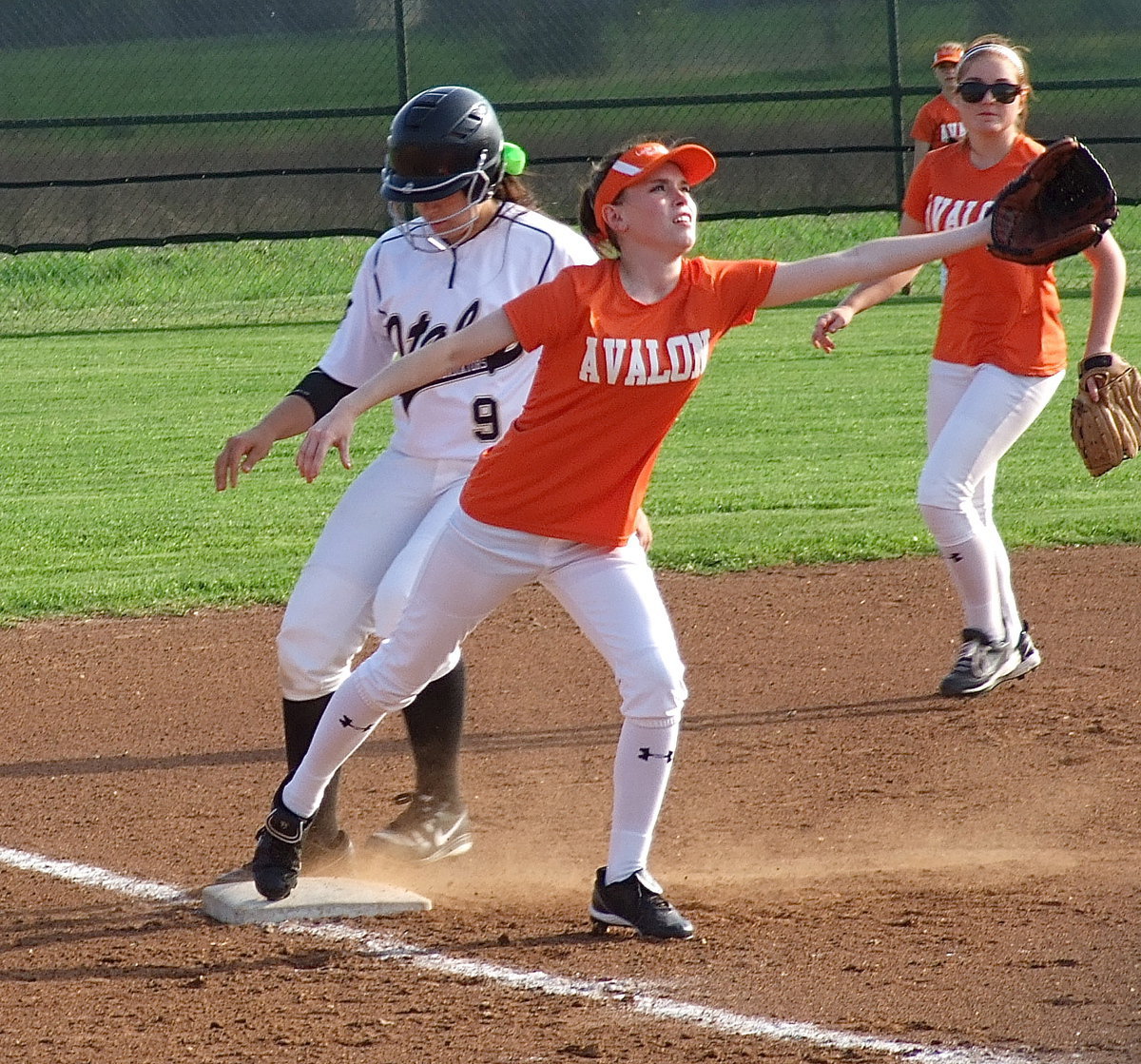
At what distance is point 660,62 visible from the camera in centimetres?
1714

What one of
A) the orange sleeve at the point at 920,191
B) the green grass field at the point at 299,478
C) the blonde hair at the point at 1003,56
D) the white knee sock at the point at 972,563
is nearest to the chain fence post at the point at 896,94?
the green grass field at the point at 299,478

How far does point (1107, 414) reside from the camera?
17.9ft


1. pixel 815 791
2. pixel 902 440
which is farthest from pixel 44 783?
pixel 902 440

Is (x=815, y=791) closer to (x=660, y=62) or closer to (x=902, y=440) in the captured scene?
(x=902, y=440)

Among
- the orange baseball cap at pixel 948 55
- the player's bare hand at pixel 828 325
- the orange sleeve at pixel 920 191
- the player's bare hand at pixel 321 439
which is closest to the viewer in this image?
the player's bare hand at pixel 321 439

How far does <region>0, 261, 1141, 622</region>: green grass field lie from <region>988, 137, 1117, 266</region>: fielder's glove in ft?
13.4

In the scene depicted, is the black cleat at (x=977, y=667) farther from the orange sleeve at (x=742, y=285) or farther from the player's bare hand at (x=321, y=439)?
the player's bare hand at (x=321, y=439)

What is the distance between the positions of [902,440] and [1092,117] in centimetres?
758

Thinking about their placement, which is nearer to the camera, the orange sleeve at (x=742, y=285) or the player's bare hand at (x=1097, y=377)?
the orange sleeve at (x=742, y=285)

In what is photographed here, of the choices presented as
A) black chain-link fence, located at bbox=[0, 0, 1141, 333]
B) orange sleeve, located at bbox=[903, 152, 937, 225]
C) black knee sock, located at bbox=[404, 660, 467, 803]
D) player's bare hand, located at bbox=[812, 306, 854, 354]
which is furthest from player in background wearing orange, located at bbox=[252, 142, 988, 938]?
black chain-link fence, located at bbox=[0, 0, 1141, 333]

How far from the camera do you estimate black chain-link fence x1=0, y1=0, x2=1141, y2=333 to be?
52.0ft

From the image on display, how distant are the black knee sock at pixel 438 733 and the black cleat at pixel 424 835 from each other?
1.3 inches

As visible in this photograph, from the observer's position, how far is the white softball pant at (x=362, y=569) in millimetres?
4266

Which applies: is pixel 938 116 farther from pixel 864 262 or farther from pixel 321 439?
pixel 321 439
